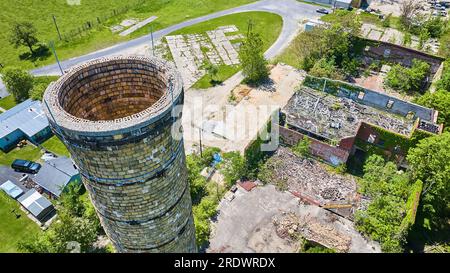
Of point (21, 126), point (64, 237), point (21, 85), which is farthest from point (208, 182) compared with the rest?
point (21, 85)

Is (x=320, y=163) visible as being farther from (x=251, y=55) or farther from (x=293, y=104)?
(x=251, y=55)

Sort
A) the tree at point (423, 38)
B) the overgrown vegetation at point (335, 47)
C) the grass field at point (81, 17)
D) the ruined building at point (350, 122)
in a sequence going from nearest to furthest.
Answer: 1. the ruined building at point (350, 122)
2. the overgrown vegetation at point (335, 47)
3. the tree at point (423, 38)
4. the grass field at point (81, 17)

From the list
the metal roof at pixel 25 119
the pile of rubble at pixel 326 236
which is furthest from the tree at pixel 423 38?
the metal roof at pixel 25 119

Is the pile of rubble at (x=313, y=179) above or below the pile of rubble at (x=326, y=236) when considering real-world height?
above

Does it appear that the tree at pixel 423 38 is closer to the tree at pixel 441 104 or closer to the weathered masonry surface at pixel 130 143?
the tree at pixel 441 104

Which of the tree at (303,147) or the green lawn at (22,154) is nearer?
the tree at (303,147)

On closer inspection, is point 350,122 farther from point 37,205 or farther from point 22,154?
point 22,154
